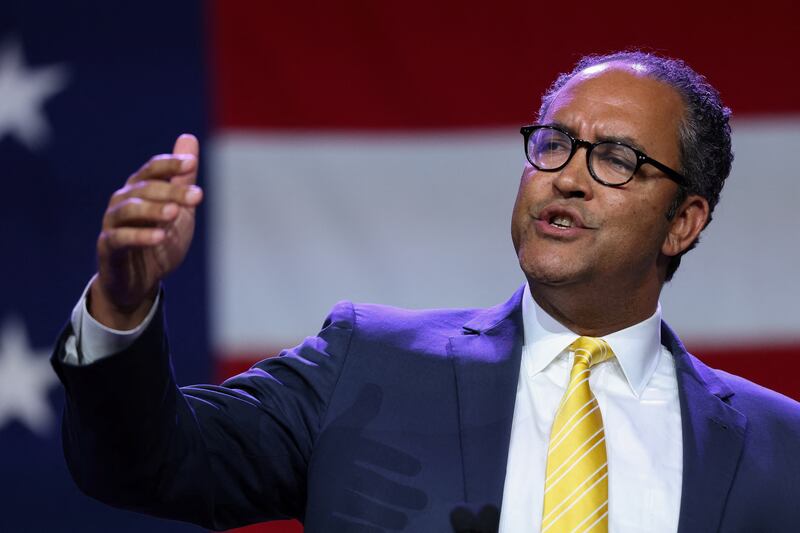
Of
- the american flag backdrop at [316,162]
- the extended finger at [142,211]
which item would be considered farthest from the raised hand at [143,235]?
the american flag backdrop at [316,162]

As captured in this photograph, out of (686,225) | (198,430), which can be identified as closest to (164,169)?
(198,430)

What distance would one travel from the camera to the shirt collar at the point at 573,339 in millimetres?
1628

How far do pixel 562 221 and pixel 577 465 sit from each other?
35cm

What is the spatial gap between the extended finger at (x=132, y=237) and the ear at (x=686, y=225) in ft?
3.14

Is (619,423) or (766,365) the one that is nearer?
(619,423)

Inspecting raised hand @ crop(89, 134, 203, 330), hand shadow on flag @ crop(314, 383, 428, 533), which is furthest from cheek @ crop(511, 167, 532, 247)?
raised hand @ crop(89, 134, 203, 330)

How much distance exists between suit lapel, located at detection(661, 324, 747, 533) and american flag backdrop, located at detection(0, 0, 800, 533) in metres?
1.04

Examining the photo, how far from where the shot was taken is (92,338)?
1164 millimetres

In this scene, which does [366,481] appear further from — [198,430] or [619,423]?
[619,423]

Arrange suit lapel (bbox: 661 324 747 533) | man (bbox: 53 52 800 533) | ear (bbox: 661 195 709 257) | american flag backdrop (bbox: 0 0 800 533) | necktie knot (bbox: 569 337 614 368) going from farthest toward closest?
1. american flag backdrop (bbox: 0 0 800 533)
2. ear (bbox: 661 195 709 257)
3. necktie knot (bbox: 569 337 614 368)
4. suit lapel (bbox: 661 324 747 533)
5. man (bbox: 53 52 800 533)

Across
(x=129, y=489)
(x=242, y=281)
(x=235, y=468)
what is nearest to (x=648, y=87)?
(x=235, y=468)

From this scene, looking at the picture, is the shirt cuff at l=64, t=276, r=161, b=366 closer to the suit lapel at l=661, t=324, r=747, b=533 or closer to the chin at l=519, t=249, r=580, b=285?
the chin at l=519, t=249, r=580, b=285

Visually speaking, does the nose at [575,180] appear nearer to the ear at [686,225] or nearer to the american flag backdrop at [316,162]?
the ear at [686,225]

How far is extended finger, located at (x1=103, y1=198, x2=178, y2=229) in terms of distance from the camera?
1.06 meters
